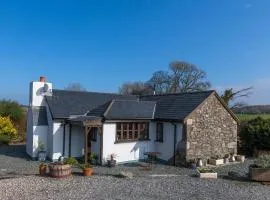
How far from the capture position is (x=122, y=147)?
19.6 m

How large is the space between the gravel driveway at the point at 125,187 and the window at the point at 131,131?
3237 millimetres

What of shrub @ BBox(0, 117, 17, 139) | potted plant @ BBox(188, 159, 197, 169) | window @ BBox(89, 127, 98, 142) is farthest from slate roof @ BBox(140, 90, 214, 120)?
shrub @ BBox(0, 117, 17, 139)

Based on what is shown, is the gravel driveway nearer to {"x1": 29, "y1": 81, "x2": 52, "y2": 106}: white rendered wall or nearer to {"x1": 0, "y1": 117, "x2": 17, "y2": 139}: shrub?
{"x1": 29, "y1": 81, "x2": 52, "y2": 106}: white rendered wall

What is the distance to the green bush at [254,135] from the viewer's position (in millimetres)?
21469

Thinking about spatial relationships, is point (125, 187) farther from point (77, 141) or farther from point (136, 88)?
point (136, 88)

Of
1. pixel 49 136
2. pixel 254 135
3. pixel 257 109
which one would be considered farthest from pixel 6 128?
pixel 257 109

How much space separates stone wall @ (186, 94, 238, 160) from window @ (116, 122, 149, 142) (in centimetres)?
303

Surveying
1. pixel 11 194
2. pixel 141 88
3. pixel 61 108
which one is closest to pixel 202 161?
pixel 61 108

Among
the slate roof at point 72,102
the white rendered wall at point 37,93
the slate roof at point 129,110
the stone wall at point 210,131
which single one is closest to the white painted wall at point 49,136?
the slate roof at point 72,102

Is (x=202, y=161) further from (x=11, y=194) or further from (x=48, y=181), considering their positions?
(x=11, y=194)

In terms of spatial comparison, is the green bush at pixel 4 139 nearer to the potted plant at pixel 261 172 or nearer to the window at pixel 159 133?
the window at pixel 159 133

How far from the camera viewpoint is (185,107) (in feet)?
65.6

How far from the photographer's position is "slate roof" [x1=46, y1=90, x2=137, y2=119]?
66.2 ft

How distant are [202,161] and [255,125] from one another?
18.5ft
